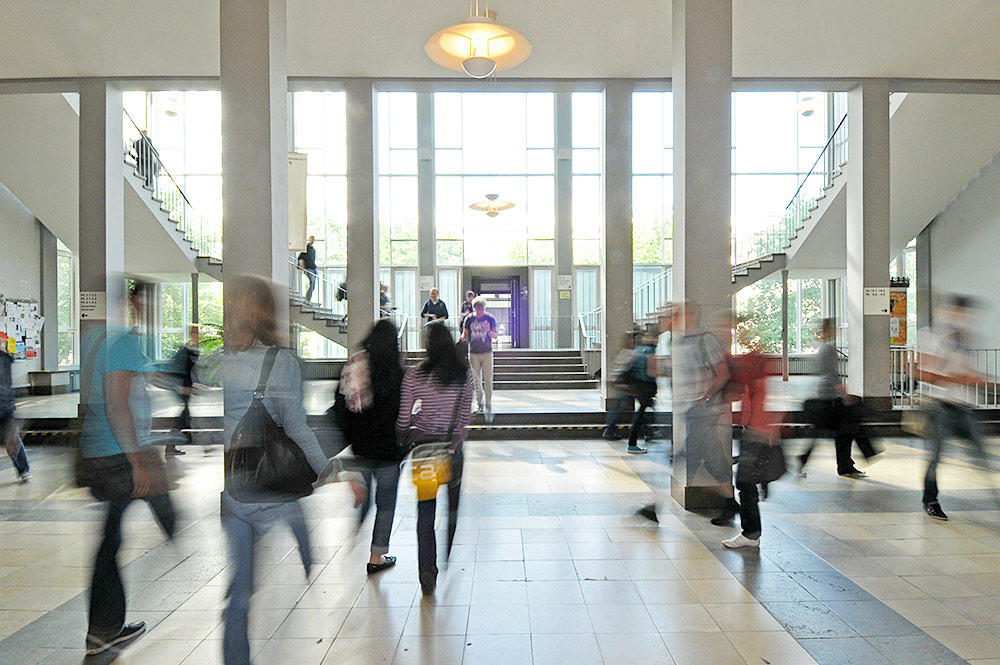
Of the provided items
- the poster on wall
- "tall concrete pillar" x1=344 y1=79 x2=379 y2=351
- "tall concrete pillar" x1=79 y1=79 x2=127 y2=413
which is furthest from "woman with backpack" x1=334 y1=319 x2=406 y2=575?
the poster on wall

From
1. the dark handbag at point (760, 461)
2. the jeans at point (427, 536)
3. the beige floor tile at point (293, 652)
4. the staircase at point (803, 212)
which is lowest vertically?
the beige floor tile at point (293, 652)

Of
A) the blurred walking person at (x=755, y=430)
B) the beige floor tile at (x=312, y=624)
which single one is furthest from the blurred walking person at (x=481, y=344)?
the beige floor tile at (x=312, y=624)

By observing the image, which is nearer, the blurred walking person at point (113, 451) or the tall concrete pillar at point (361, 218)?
the blurred walking person at point (113, 451)

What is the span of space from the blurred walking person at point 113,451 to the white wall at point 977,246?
12.9m

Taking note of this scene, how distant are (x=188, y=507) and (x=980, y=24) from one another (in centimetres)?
940

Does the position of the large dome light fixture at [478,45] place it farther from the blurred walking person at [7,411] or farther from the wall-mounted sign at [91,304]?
the wall-mounted sign at [91,304]

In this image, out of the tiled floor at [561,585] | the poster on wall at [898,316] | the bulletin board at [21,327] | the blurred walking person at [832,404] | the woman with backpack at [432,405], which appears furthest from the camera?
the bulletin board at [21,327]

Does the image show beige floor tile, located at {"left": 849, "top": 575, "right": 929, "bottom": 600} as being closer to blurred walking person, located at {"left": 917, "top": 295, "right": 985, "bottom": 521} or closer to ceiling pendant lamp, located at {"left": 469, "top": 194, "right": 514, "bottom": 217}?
blurred walking person, located at {"left": 917, "top": 295, "right": 985, "bottom": 521}

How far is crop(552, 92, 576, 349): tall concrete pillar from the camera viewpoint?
18.4 metres

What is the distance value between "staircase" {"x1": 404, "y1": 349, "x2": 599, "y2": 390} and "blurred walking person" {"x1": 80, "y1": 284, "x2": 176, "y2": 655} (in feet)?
29.0

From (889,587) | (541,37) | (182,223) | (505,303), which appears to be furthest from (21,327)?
(889,587)

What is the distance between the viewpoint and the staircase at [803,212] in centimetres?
1123

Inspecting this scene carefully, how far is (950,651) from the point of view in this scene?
9.48 feet

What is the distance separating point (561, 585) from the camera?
12.0ft
